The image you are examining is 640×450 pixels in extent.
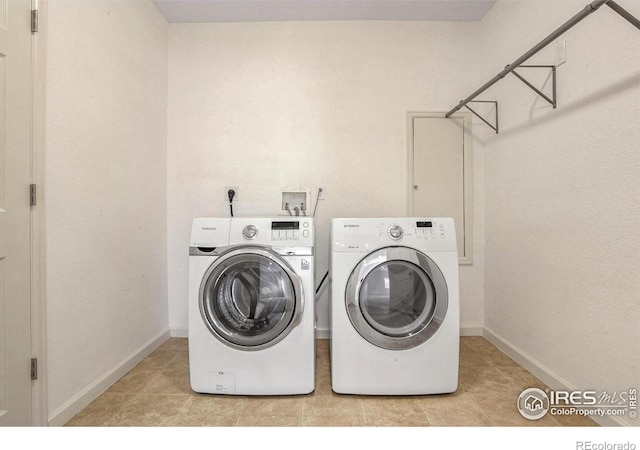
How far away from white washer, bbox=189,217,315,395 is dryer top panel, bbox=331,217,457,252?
180mm

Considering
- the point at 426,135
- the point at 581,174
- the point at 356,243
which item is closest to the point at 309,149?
the point at 426,135

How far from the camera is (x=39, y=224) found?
131cm

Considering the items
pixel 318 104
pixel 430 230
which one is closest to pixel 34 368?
pixel 430 230

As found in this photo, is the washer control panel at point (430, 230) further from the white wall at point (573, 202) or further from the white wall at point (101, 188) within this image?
the white wall at point (101, 188)

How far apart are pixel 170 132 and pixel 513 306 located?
266cm

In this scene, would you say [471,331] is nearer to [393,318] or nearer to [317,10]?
[393,318]

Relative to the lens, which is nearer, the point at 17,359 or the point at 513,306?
the point at 17,359

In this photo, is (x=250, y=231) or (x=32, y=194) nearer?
(x=32, y=194)

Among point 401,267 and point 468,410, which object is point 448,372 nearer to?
point 468,410

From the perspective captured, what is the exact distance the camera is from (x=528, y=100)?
71.7 inches

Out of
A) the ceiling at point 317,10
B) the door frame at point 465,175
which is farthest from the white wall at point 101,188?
the door frame at point 465,175

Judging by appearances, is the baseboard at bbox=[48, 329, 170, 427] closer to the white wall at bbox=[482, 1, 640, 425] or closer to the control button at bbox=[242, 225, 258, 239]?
the control button at bbox=[242, 225, 258, 239]

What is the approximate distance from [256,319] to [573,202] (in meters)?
1.62

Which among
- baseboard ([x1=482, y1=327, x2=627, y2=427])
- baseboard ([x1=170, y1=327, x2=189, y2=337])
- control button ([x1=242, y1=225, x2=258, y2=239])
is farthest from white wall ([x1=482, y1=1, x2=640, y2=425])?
baseboard ([x1=170, y1=327, x2=189, y2=337])
